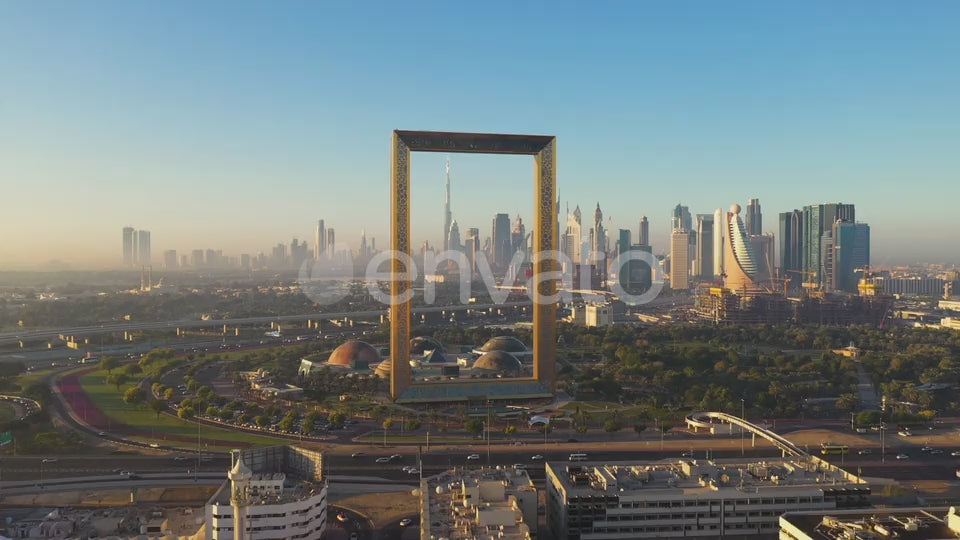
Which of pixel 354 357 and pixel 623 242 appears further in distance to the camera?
pixel 623 242

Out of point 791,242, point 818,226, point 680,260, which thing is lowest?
point 680,260

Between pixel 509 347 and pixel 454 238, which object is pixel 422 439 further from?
pixel 454 238

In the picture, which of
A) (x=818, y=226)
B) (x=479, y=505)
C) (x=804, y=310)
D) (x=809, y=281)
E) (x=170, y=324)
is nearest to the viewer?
(x=479, y=505)

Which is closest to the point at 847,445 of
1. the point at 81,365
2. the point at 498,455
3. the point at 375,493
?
the point at 498,455

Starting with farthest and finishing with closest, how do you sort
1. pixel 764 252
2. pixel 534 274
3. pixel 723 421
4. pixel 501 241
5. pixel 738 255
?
pixel 501 241, pixel 764 252, pixel 738 255, pixel 534 274, pixel 723 421

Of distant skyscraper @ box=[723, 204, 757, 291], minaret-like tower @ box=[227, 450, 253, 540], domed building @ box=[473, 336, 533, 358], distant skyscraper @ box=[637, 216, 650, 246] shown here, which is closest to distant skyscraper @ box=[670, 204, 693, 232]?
distant skyscraper @ box=[637, 216, 650, 246]

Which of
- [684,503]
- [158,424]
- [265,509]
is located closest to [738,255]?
[158,424]

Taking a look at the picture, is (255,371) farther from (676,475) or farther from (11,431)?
(676,475)
